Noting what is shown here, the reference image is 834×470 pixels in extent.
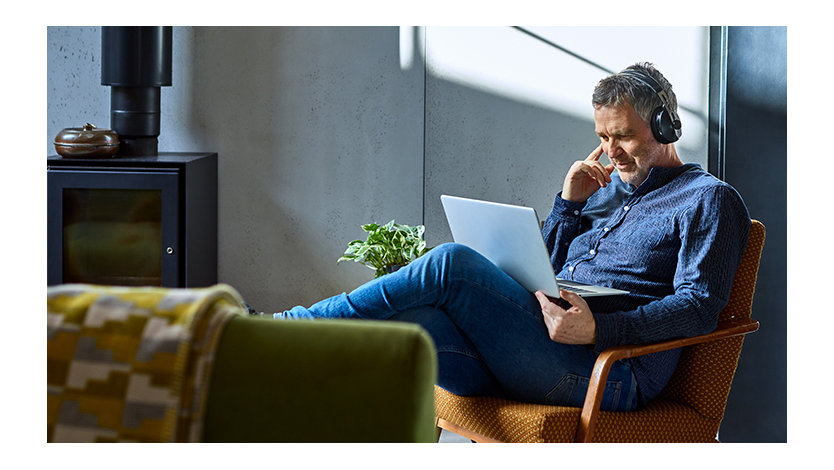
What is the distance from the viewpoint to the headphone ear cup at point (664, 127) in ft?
7.29

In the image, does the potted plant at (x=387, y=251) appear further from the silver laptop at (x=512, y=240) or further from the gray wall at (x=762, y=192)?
the gray wall at (x=762, y=192)

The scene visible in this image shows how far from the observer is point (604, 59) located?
320 centimetres

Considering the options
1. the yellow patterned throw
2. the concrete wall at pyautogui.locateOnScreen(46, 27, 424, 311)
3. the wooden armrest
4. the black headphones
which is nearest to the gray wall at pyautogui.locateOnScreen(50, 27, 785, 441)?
the concrete wall at pyautogui.locateOnScreen(46, 27, 424, 311)

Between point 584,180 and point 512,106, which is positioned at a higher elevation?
point 512,106

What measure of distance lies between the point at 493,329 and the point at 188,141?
2.32m

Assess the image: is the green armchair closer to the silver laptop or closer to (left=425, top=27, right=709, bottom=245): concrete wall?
the silver laptop

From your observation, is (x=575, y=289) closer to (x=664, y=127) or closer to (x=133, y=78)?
(x=664, y=127)

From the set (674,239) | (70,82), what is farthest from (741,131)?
(70,82)

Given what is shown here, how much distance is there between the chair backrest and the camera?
2045 millimetres

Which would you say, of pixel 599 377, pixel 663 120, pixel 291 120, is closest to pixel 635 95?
pixel 663 120

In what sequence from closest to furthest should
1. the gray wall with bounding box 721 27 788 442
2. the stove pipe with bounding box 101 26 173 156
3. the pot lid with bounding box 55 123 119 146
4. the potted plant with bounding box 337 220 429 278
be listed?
the gray wall with bounding box 721 27 788 442
the potted plant with bounding box 337 220 429 278
the pot lid with bounding box 55 123 119 146
the stove pipe with bounding box 101 26 173 156

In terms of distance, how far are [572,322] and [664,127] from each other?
645 millimetres

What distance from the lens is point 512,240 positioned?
1.99m

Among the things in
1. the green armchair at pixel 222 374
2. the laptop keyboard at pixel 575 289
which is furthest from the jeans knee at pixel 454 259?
the green armchair at pixel 222 374
